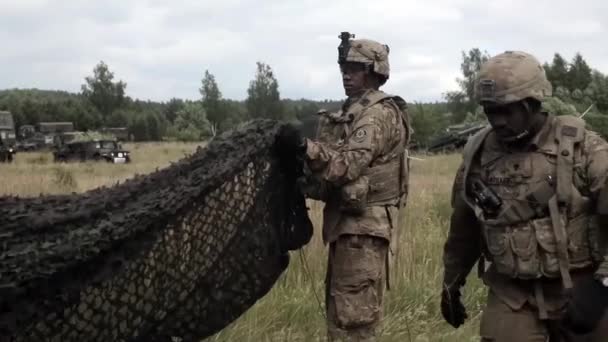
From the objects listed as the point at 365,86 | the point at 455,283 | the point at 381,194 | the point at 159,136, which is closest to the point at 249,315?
the point at 381,194

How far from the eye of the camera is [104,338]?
3.02 metres

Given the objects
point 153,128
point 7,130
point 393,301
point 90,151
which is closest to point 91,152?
point 90,151

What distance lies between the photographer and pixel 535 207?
314 centimetres

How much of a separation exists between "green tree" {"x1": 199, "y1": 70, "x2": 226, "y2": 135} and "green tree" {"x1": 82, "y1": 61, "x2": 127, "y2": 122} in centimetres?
837

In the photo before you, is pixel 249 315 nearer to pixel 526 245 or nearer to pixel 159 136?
pixel 526 245

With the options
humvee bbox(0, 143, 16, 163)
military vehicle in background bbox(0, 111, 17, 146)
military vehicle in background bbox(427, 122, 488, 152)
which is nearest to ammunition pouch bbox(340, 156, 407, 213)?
military vehicle in background bbox(427, 122, 488, 152)

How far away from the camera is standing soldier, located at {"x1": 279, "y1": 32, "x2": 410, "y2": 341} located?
4.19 m

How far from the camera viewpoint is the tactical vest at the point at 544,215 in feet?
10.1

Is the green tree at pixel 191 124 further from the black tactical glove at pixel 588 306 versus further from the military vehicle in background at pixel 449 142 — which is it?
the black tactical glove at pixel 588 306

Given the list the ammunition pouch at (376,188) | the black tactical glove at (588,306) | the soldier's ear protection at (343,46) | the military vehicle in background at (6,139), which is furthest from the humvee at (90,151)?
the black tactical glove at (588,306)

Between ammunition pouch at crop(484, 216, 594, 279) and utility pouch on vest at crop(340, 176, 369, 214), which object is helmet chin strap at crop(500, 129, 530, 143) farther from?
utility pouch on vest at crop(340, 176, 369, 214)

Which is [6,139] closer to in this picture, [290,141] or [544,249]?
[290,141]

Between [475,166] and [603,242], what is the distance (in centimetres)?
58

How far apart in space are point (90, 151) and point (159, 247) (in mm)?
29336
